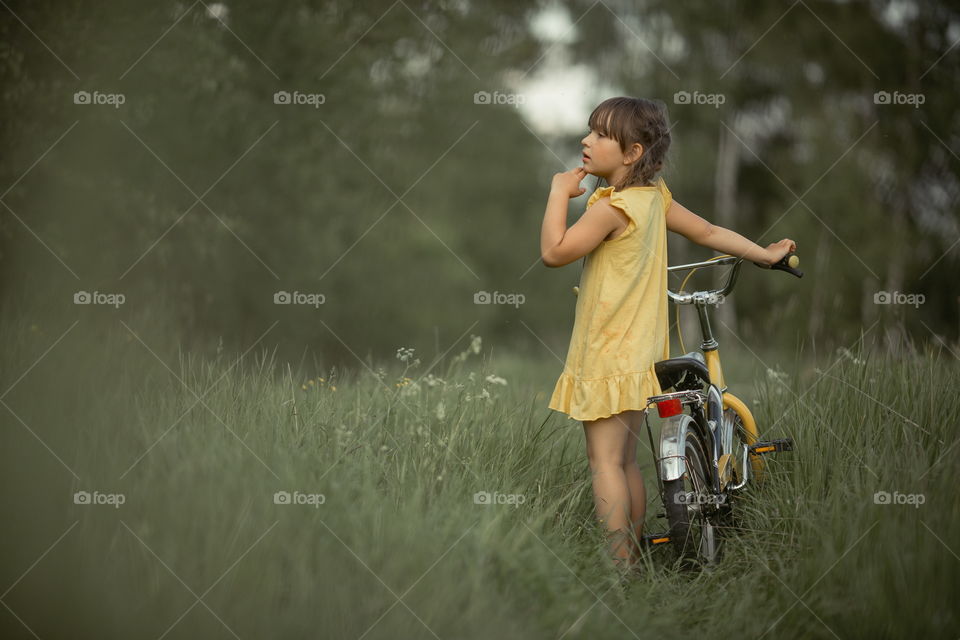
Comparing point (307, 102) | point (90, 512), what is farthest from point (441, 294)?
point (90, 512)

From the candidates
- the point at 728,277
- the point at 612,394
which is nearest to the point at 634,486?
the point at 612,394

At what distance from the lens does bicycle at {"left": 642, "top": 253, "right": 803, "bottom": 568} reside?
112 inches

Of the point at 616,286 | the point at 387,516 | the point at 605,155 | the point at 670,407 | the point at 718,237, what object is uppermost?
the point at 605,155

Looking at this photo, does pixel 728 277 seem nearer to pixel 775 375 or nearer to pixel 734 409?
pixel 734 409

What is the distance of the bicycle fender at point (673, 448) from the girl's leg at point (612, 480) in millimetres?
156

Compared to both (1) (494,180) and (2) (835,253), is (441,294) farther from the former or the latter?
(2) (835,253)

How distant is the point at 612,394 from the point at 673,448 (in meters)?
0.26

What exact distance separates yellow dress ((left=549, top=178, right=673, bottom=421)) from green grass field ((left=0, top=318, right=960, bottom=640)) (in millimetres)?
475

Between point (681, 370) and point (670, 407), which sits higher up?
point (681, 370)

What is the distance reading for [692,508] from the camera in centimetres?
295

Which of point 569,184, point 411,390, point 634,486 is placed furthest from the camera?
point 411,390

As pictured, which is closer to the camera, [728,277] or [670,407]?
[670,407]

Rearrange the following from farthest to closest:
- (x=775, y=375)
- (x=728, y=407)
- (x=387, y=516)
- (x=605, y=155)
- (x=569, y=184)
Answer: (x=775, y=375) → (x=728, y=407) → (x=605, y=155) → (x=569, y=184) → (x=387, y=516)

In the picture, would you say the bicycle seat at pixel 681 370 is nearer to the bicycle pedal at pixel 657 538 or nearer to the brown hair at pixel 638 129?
the bicycle pedal at pixel 657 538
